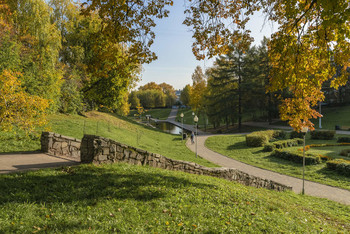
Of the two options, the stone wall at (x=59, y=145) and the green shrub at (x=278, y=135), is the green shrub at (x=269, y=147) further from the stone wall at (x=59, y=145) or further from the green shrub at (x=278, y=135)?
the stone wall at (x=59, y=145)

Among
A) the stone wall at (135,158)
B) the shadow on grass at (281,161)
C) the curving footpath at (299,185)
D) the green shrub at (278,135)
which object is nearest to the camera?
the stone wall at (135,158)

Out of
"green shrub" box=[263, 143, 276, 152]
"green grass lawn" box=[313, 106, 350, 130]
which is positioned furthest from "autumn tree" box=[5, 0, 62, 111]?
"green grass lawn" box=[313, 106, 350, 130]

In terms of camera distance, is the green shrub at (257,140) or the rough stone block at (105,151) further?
the green shrub at (257,140)

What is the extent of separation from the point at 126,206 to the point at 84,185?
4.15ft

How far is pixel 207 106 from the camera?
3897 cm

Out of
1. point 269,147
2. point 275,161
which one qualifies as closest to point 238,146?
point 269,147

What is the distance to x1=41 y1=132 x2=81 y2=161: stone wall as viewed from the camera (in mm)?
7695

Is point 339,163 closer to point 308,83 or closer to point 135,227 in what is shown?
point 308,83

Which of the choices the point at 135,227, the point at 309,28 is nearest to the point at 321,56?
the point at 309,28

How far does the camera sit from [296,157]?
15.0 m

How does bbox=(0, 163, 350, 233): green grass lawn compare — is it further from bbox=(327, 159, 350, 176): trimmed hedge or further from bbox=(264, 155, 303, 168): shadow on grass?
bbox=(264, 155, 303, 168): shadow on grass

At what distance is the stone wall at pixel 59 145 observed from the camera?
770cm

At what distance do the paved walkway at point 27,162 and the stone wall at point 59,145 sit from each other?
0.35 m

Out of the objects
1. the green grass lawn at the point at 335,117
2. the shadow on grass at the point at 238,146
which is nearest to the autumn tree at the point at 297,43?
the shadow on grass at the point at 238,146
